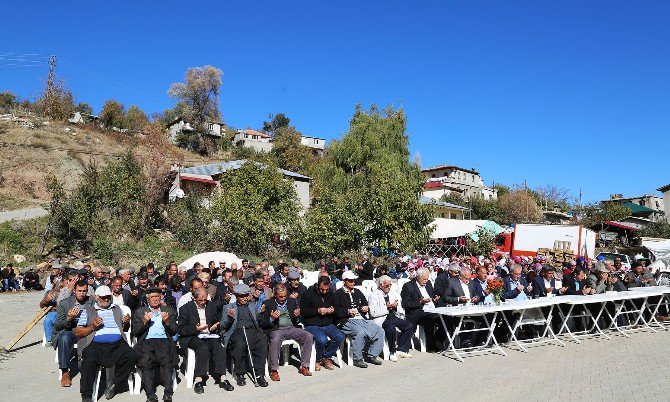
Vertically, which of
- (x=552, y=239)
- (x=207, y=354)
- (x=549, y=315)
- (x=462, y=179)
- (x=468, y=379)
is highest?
(x=462, y=179)

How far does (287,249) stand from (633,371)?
19.1 metres

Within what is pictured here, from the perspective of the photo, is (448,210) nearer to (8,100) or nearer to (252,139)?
(252,139)

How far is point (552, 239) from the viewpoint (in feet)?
88.2

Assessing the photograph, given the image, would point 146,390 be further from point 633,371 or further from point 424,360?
point 633,371

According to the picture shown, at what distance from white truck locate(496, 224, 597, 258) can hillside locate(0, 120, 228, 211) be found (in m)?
23.9

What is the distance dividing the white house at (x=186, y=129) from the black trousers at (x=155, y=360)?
54.1m

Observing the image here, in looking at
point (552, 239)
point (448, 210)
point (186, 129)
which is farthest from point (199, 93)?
point (552, 239)

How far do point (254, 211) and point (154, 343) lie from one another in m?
17.3

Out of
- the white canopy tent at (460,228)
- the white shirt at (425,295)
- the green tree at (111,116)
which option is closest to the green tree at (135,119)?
the green tree at (111,116)

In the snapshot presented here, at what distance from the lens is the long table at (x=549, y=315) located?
321 inches

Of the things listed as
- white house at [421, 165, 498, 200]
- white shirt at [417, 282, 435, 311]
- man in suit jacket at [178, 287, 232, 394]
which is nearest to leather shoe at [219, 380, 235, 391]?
man in suit jacket at [178, 287, 232, 394]

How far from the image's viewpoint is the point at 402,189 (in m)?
23.6

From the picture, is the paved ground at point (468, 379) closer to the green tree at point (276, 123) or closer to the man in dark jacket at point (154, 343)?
the man in dark jacket at point (154, 343)

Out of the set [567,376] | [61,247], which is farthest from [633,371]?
[61,247]
